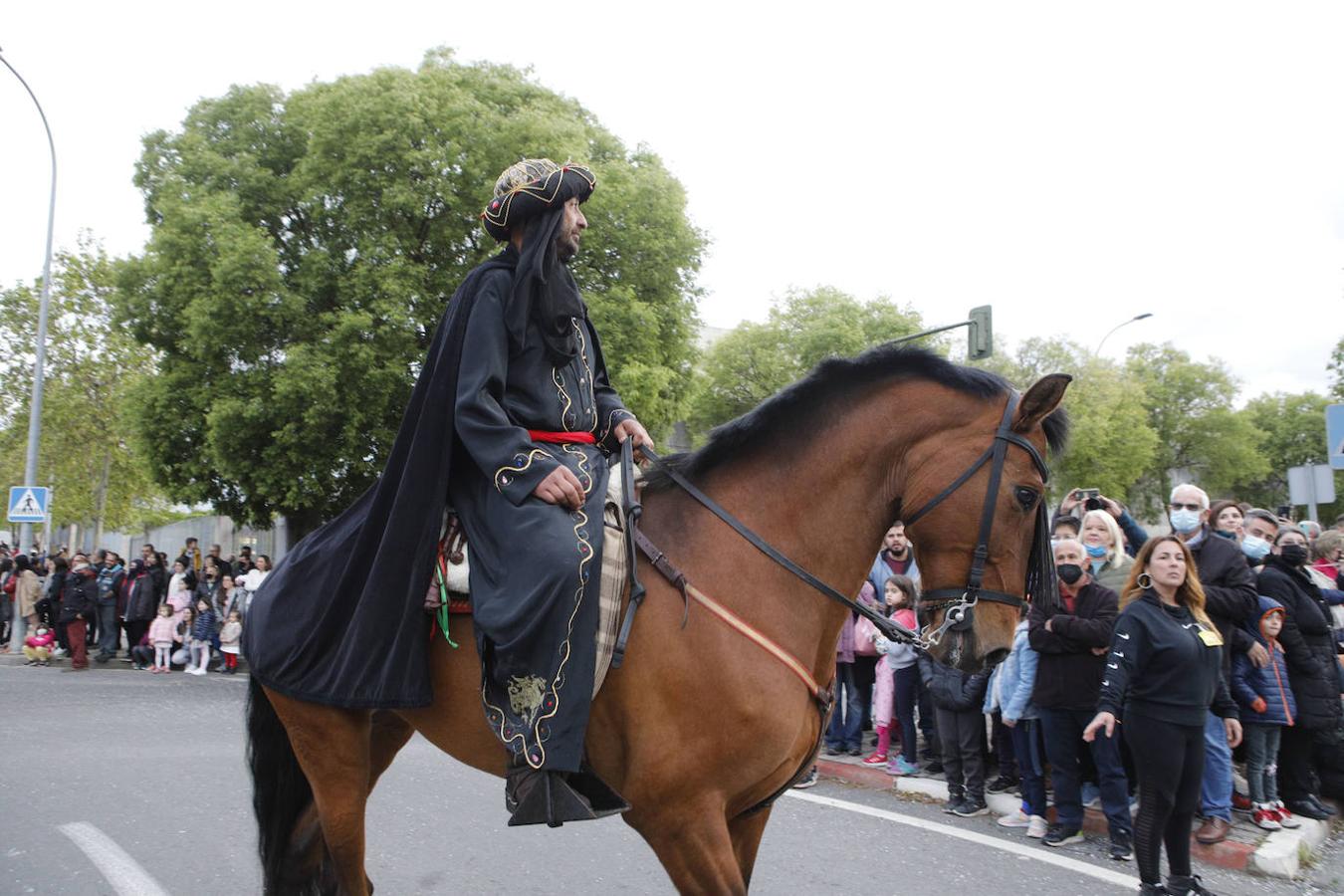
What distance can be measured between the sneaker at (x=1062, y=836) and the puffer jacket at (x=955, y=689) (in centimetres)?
102

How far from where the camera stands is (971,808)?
22.7ft

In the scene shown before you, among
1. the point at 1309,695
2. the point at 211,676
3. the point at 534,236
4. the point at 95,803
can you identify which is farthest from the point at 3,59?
the point at 1309,695

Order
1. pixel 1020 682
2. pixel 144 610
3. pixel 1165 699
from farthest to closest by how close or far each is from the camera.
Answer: pixel 144 610
pixel 1020 682
pixel 1165 699

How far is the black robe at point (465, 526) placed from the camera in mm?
2867

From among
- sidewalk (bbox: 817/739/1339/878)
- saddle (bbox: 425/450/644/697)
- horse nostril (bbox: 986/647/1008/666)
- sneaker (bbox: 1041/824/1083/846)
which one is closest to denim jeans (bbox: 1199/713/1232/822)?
sidewalk (bbox: 817/739/1339/878)

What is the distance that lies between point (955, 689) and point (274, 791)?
16.1ft

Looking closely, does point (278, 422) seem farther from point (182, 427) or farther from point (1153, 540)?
point (1153, 540)

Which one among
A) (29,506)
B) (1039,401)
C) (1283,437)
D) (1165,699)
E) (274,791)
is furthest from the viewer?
(1283,437)

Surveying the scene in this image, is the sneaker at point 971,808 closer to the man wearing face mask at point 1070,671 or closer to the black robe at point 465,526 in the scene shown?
the man wearing face mask at point 1070,671

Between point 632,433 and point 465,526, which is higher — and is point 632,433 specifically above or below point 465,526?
above

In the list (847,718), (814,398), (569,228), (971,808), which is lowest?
(971,808)

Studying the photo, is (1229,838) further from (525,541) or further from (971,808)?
(525,541)

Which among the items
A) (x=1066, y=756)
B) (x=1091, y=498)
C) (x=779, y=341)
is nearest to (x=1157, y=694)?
(x=1066, y=756)

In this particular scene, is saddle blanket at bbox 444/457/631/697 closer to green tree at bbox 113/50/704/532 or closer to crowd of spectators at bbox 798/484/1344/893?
crowd of spectators at bbox 798/484/1344/893
